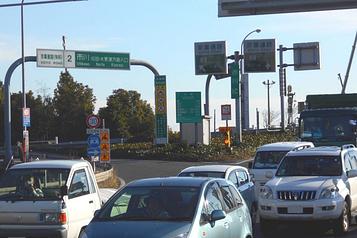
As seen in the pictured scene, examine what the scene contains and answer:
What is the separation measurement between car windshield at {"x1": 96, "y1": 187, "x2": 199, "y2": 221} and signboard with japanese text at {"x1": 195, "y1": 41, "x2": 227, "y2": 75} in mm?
46620

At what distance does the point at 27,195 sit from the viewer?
11.2 metres

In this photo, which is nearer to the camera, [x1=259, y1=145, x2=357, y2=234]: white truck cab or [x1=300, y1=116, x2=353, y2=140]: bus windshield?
[x1=259, y1=145, x2=357, y2=234]: white truck cab

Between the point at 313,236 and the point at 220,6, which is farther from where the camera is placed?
the point at 220,6

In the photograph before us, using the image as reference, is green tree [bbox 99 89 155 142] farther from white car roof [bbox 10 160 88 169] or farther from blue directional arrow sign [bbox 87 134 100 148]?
white car roof [bbox 10 160 88 169]

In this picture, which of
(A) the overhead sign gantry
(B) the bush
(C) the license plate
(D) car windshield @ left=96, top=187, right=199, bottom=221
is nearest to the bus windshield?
(A) the overhead sign gantry

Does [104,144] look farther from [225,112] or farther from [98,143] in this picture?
[225,112]

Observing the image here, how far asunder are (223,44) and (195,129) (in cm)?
1290

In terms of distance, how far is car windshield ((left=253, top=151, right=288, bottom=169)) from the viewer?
19656 millimetres

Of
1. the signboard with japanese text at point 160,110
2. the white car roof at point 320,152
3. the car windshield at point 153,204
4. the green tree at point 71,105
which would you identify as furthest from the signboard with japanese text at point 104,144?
the green tree at point 71,105

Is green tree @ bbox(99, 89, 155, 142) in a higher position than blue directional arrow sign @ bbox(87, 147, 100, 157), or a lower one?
higher

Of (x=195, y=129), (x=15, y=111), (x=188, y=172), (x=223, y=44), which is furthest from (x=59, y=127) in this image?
(x=188, y=172)

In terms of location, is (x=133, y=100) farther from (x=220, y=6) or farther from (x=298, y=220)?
(x=298, y=220)

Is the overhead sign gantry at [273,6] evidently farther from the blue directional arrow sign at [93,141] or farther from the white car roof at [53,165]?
the white car roof at [53,165]

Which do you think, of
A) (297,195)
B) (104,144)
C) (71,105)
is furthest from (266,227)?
(71,105)
